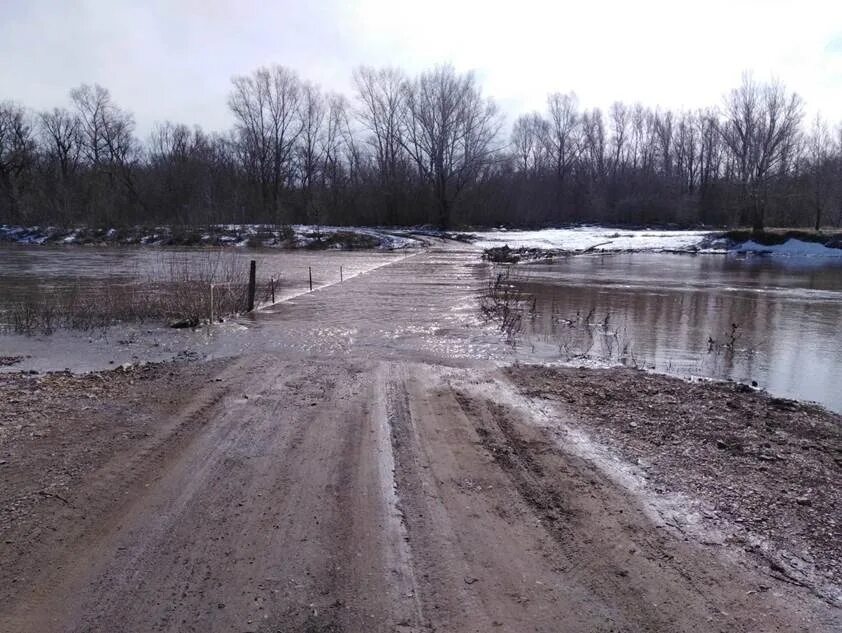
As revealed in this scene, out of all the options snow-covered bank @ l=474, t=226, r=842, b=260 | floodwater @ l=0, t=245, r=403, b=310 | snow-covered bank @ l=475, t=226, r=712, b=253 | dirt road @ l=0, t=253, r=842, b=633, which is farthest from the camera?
A: snow-covered bank @ l=475, t=226, r=712, b=253

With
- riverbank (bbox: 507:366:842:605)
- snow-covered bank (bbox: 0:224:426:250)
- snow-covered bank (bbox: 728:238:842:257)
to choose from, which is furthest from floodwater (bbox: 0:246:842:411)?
snow-covered bank (bbox: 0:224:426:250)

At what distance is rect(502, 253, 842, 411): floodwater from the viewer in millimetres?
10359

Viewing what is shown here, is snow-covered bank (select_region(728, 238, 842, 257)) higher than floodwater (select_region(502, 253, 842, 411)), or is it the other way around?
snow-covered bank (select_region(728, 238, 842, 257))

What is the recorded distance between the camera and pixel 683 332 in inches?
550

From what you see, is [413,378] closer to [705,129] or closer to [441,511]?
[441,511]

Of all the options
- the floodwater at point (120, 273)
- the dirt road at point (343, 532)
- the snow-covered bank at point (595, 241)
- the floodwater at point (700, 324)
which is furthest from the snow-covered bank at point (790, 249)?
the dirt road at point (343, 532)

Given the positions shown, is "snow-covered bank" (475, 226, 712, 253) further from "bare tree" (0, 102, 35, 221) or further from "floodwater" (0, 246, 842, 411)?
"bare tree" (0, 102, 35, 221)

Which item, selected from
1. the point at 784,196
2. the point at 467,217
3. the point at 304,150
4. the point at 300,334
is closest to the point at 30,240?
the point at 304,150

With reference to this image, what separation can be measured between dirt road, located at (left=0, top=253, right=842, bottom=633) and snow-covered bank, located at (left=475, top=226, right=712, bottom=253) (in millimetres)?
42096

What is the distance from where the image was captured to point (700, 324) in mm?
15195

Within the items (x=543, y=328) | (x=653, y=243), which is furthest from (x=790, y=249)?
(x=543, y=328)

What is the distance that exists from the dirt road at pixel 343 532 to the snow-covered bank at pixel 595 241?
42.1 m

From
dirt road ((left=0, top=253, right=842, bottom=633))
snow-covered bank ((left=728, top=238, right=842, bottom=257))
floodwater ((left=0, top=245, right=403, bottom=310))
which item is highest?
snow-covered bank ((left=728, top=238, right=842, bottom=257))

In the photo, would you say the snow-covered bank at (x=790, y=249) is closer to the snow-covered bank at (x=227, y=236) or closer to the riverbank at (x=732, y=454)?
the snow-covered bank at (x=227, y=236)
